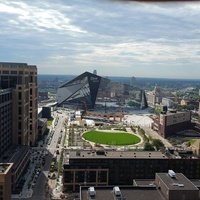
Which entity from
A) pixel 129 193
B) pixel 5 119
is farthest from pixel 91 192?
pixel 5 119

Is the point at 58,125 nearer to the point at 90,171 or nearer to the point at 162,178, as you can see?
the point at 90,171

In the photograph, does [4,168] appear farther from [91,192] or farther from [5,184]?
[91,192]

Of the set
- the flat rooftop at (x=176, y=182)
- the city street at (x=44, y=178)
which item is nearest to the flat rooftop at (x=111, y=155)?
the city street at (x=44, y=178)

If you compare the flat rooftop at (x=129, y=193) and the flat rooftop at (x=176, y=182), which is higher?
the flat rooftop at (x=176, y=182)

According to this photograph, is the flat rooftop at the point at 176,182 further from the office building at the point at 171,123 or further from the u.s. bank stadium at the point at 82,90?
the u.s. bank stadium at the point at 82,90

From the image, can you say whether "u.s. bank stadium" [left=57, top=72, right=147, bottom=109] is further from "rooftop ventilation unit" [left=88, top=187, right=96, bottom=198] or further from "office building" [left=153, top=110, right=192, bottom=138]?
"rooftop ventilation unit" [left=88, top=187, right=96, bottom=198]
